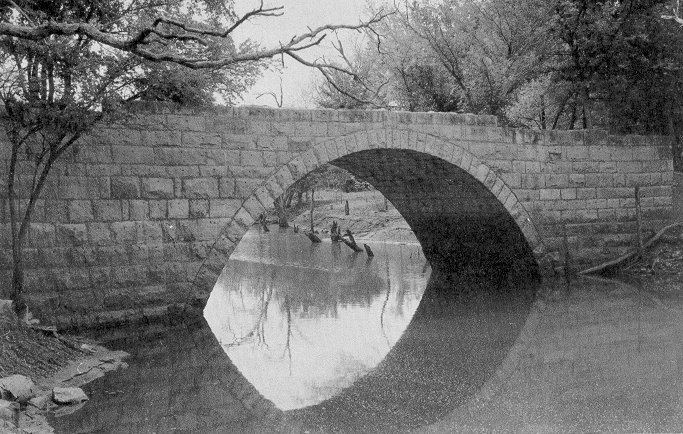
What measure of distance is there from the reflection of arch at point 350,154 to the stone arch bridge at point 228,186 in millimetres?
18

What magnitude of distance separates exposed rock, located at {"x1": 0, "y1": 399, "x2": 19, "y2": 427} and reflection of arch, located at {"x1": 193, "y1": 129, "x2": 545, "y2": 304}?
14.5ft

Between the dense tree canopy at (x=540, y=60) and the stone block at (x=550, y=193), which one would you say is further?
the dense tree canopy at (x=540, y=60)

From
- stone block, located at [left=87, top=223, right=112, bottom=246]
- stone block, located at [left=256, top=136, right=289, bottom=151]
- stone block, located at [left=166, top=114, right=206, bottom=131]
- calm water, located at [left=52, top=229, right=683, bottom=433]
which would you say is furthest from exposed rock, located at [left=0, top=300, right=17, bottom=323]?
stone block, located at [left=256, top=136, right=289, bottom=151]

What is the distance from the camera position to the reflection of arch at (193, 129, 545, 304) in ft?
34.7

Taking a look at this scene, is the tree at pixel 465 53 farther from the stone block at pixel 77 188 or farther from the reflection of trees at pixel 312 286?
the stone block at pixel 77 188

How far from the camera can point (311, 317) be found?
452 inches

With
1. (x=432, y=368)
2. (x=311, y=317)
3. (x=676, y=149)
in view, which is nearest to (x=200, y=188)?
(x=311, y=317)

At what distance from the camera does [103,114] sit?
9133mm

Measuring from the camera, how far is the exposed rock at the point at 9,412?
5672 mm

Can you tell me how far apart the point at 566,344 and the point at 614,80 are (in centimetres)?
840

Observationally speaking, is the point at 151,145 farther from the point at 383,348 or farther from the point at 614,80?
the point at 614,80

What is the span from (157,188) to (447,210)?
693cm

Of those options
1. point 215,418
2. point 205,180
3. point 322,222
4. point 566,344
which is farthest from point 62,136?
point 322,222

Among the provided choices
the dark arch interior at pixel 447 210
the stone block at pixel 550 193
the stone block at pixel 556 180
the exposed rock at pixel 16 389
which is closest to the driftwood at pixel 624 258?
the dark arch interior at pixel 447 210
